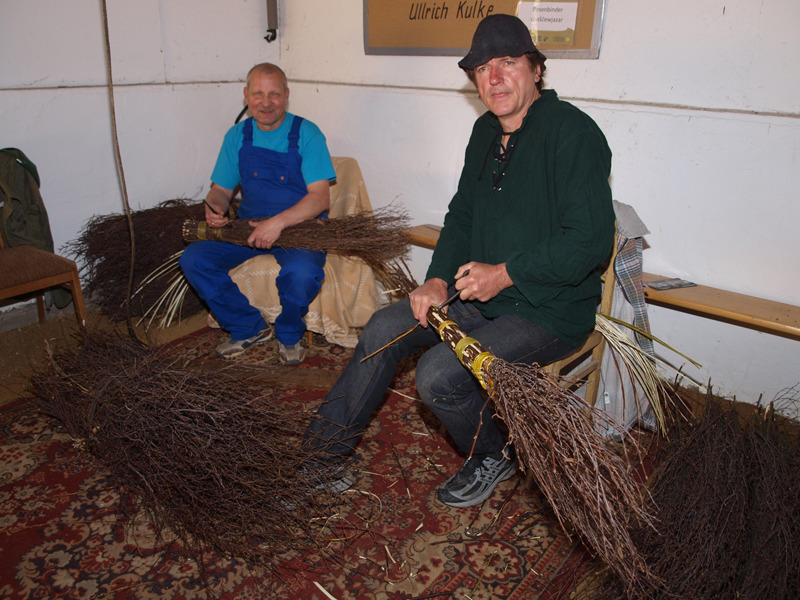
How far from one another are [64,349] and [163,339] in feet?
2.05

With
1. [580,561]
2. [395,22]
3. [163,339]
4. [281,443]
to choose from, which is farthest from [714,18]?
[163,339]

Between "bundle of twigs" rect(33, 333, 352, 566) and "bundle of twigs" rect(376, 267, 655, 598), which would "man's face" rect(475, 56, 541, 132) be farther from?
"bundle of twigs" rect(33, 333, 352, 566)

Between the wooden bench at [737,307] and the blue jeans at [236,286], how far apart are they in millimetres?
1672

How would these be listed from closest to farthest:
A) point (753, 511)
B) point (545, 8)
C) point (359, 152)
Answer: point (753, 511) → point (545, 8) → point (359, 152)

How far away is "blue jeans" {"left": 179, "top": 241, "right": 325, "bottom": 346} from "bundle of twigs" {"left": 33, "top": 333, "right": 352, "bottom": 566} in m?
0.80

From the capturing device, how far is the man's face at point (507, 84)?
200 cm

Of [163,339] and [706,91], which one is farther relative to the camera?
[163,339]

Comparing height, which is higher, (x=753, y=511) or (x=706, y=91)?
(x=706, y=91)

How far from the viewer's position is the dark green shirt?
1.92 m

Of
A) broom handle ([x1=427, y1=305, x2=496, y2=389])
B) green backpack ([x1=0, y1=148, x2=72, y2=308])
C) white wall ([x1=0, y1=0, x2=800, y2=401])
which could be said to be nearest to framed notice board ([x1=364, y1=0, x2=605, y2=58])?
white wall ([x1=0, y1=0, x2=800, y2=401])

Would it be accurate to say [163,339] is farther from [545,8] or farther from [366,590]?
[545,8]

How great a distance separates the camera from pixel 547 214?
2.02m

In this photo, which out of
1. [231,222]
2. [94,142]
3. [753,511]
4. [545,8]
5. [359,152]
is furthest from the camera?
[359,152]

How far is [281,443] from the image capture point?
218 cm
